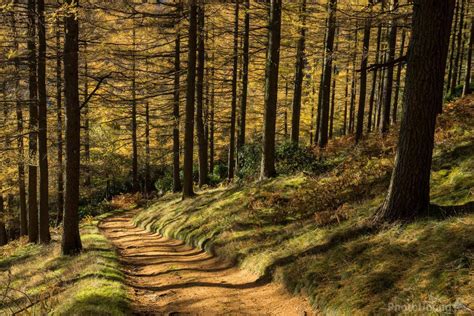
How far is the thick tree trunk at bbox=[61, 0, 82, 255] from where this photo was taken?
400 inches

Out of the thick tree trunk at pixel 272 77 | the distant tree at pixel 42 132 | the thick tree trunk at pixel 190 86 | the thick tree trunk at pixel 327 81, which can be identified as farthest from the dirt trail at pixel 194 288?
the thick tree trunk at pixel 327 81

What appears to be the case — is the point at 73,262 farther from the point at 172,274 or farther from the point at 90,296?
the point at 90,296

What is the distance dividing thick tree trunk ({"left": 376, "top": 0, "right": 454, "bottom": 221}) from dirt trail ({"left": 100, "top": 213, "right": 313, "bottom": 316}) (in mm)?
2653

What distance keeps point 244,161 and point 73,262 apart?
9.14 metres

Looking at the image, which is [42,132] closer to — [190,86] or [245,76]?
[190,86]

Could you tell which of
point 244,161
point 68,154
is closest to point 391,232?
point 68,154

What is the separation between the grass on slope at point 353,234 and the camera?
497cm

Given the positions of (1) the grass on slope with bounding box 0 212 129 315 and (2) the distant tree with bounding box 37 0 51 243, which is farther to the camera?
(2) the distant tree with bounding box 37 0 51 243

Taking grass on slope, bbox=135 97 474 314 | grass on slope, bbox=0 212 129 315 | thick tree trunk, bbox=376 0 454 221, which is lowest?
grass on slope, bbox=0 212 129 315

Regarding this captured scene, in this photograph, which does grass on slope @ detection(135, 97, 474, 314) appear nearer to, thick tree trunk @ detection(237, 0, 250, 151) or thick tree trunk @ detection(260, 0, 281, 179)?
thick tree trunk @ detection(260, 0, 281, 179)

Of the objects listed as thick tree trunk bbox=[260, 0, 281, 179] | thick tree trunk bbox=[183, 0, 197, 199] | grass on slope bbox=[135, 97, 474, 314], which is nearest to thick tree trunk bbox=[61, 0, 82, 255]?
grass on slope bbox=[135, 97, 474, 314]

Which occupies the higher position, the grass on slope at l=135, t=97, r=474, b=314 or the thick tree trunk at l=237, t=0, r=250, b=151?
the thick tree trunk at l=237, t=0, r=250, b=151

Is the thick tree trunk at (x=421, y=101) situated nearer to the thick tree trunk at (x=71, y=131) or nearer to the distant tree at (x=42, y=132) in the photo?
the thick tree trunk at (x=71, y=131)

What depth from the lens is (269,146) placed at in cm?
1304
